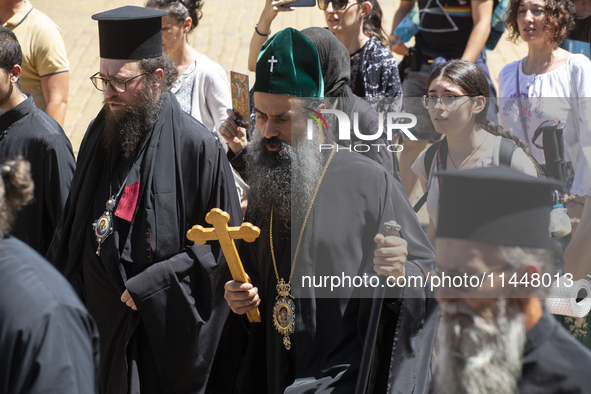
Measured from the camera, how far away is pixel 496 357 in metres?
2.00

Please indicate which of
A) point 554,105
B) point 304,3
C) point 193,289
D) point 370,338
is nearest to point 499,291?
point 370,338

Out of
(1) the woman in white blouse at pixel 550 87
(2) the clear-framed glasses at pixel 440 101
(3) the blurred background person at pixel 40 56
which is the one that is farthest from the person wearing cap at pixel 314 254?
(3) the blurred background person at pixel 40 56

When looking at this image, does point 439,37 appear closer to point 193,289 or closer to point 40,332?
point 193,289

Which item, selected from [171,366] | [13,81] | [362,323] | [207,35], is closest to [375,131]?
[362,323]

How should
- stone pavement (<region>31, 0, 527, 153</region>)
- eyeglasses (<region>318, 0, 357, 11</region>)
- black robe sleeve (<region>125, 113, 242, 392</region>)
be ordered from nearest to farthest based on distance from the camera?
1. black robe sleeve (<region>125, 113, 242, 392</region>)
2. eyeglasses (<region>318, 0, 357, 11</region>)
3. stone pavement (<region>31, 0, 527, 153</region>)

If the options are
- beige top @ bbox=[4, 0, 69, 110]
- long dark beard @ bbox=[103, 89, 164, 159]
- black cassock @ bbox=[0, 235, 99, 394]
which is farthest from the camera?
beige top @ bbox=[4, 0, 69, 110]

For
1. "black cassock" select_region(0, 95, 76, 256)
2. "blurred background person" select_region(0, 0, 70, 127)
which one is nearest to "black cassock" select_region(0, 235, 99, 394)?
"black cassock" select_region(0, 95, 76, 256)

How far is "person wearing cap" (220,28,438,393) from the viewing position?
3.01 meters

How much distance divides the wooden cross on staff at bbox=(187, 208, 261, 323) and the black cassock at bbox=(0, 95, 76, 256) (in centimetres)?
133

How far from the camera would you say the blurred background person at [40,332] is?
1814 millimetres

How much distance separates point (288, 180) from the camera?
3361 mm

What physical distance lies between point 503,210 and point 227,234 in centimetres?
141

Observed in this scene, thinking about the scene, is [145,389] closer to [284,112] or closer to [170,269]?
[170,269]

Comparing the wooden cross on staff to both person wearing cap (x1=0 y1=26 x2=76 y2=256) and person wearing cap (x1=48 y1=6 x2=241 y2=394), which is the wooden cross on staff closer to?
person wearing cap (x1=48 y1=6 x2=241 y2=394)
